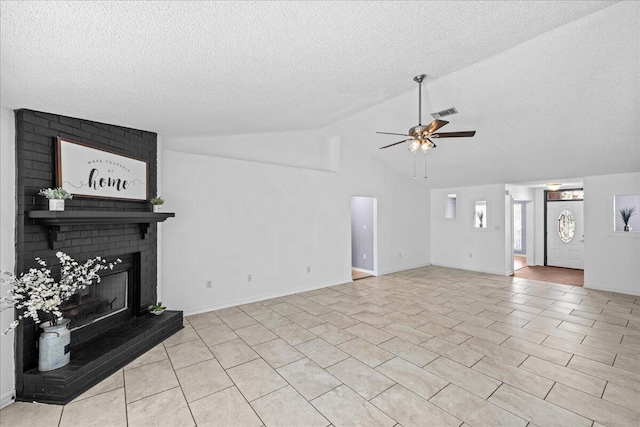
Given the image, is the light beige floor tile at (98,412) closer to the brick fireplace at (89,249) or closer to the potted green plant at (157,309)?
the brick fireplace at (89,249)

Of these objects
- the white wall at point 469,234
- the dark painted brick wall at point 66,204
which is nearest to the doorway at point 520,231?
the white wall at point 469,234

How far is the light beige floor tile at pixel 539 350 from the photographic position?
312 cm

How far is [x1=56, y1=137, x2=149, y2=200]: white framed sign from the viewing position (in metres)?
2.83

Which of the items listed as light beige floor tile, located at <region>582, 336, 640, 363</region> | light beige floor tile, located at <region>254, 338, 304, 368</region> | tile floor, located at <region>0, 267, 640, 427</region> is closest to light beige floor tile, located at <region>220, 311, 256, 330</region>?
tile floor, located at <region>0, 267, 640, 427</region>

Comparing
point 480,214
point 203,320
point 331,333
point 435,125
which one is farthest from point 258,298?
point 480,214

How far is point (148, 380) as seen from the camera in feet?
9.00

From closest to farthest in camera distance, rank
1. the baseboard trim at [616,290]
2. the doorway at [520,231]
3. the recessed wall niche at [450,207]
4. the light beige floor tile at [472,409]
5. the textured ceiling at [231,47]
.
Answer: the textured ceiling at [231,47]
the light beige floor tile at [472,409]
the baseboard trim at [616,290]
the recessed wall niche at [450,207]
the doorway at [520,231]

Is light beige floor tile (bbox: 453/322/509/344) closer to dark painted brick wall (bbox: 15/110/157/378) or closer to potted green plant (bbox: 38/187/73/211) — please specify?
dark painted brick wall (bbox: 15/110/157/378)

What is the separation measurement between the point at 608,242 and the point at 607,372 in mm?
4425

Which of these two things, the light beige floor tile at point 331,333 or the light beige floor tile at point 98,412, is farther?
the light beige floor tile at point 331,333

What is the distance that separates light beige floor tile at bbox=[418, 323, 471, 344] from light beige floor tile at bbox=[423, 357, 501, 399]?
1.95ft

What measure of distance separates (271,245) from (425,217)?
17.8 ft

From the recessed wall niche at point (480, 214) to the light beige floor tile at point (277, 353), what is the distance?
6.64 m

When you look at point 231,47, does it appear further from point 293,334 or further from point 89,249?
point 293,334
